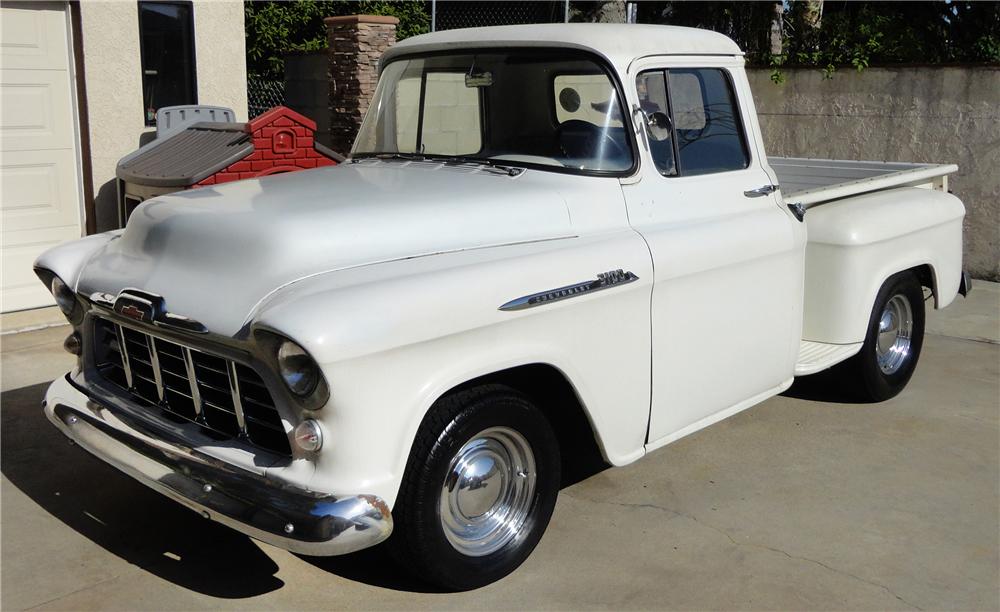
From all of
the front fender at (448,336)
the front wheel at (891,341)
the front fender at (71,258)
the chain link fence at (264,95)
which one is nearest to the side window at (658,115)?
the front fender at (448,336)

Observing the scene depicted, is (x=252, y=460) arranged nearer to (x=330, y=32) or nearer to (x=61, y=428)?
(x=61, y=428)

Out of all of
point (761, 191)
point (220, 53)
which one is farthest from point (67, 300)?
point (220, 53)

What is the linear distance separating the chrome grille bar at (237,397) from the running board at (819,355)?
2.63 metres

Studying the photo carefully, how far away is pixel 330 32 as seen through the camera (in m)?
9.34

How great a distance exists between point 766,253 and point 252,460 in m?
2.38

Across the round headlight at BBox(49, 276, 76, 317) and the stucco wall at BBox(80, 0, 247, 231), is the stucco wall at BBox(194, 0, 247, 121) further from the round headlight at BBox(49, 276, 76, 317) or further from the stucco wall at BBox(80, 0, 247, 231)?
the round headlight at BBox(49, 276, 76, 317)

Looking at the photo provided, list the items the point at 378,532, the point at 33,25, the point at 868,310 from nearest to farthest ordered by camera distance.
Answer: the point at 378,532
the point at 868,310
the point at 33,25

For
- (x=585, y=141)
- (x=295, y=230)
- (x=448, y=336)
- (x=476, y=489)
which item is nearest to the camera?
(x=448, y=336)

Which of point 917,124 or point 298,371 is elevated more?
point 917,124

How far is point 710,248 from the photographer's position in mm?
4047

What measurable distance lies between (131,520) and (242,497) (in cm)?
125

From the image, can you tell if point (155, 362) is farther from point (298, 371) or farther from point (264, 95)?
point (264, 95)

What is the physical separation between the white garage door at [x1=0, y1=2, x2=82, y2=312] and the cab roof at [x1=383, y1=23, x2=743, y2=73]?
371 cm

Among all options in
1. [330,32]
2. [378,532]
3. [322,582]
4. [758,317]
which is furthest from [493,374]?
[330,32]
